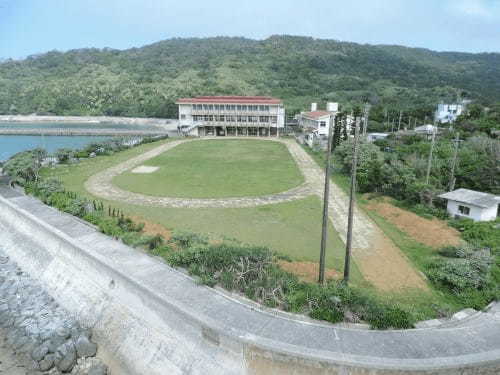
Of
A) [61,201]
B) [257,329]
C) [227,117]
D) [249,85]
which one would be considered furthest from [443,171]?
[249,85]

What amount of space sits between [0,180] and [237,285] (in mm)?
21600

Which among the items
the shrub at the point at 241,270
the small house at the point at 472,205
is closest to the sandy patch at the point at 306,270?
the shrub at the point at 241,270

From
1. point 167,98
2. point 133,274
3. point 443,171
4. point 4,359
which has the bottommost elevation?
point 4,359

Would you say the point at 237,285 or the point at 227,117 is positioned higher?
the point at 227,117

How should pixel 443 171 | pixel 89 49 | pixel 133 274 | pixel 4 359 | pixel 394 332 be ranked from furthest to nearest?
pixel 89 49
pixel 443 171
pixel 133 274
pixel 4 359
pixel 394 332

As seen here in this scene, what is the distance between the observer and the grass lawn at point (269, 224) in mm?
13742

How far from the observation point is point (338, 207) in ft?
63.3

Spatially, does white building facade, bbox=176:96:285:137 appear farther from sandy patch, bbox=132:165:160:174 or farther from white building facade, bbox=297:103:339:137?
sandy patch, bbox=132:165:160:174

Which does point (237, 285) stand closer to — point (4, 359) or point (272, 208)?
point (4, 359)

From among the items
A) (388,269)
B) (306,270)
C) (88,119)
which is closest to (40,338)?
(306,270)

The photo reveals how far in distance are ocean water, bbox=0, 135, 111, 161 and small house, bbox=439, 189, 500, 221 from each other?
45.4m

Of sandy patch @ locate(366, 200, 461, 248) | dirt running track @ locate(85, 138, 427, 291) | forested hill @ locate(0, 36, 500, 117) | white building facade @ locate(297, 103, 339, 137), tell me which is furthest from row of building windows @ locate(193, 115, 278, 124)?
sandy patch @ locate(366, 200, 461, 248)

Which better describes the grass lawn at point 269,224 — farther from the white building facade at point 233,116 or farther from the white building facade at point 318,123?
the white building facade at point 233,116

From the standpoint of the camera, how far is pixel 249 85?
9294cm
